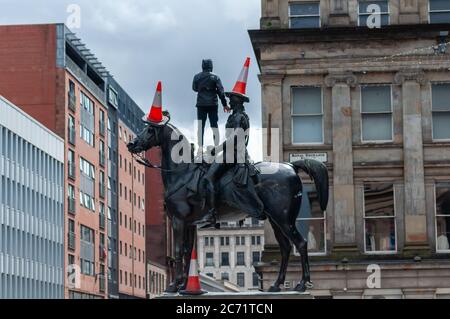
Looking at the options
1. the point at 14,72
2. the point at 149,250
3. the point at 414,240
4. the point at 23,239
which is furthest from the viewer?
the point at 149,250

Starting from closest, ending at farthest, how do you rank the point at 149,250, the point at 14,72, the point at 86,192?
1. the point at 14,72
2. the point at 86,192
3. the point at 149,250

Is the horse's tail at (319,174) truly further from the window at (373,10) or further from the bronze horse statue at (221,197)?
the window at (373,10)

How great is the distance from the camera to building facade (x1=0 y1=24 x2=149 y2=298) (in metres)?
101

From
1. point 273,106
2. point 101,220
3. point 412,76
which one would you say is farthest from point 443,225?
point 101,220

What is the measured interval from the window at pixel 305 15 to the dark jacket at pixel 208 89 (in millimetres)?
31459

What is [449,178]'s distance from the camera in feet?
168

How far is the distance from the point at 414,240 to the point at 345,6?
1089 centimetres

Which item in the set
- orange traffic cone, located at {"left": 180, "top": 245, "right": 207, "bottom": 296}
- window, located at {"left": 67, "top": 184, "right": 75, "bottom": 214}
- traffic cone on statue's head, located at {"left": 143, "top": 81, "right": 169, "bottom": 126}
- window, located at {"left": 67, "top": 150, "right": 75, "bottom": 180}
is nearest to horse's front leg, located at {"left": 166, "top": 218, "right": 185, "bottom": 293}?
orange traffic cone, located at {"left": 180, "top": 245, "right": 207, "bottom": 296}

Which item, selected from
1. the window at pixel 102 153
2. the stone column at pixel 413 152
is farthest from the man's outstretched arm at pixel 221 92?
the window at pixel 102 153

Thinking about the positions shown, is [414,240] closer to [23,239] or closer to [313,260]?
[313,260]

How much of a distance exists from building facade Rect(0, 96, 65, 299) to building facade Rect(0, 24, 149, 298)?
3368 millimetres

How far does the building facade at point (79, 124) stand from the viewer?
3969 inches

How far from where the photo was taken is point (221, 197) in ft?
65.2

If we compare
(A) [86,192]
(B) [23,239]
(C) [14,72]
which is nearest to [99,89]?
(A) [86,192]
